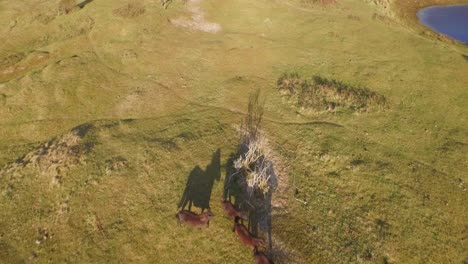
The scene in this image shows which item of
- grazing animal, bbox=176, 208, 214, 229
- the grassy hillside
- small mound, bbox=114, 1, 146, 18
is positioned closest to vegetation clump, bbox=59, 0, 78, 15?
the grassy hillside

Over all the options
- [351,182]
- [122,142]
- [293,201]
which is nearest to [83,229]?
[122,142]

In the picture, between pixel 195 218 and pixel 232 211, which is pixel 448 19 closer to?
pixel 232 211

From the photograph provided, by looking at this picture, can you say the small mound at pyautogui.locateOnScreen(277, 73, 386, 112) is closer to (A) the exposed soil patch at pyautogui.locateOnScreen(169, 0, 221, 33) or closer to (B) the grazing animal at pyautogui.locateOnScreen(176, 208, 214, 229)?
(B) the grazing animal at pyautogui.locateOnScreen(176, 208, 214, 229)

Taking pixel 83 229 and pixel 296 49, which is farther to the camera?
pixel 296 49

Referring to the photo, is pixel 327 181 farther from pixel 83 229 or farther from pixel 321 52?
pixel 321 52

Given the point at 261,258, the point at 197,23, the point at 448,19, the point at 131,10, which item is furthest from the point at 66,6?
the point at 448,19
